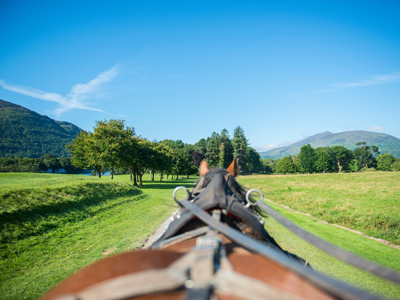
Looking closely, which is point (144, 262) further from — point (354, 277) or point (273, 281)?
point (354, 277)

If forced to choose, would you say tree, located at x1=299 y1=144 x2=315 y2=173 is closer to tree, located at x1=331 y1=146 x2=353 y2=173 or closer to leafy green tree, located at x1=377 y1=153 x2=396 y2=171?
tree, located at x1=331 y1=146 x2=353 y2=173

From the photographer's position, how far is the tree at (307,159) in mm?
72250

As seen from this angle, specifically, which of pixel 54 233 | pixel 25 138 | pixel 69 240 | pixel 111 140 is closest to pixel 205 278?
pixel 69 240

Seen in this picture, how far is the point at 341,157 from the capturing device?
82750 mm

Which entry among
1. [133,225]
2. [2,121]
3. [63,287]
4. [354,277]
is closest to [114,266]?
[63,287]

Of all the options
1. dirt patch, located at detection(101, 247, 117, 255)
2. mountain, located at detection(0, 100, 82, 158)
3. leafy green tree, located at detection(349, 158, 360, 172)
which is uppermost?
mountain, located at detection(0, 100, 82, 158)

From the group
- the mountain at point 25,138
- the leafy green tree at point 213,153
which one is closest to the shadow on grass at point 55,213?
the leafy green tree at point 213,153

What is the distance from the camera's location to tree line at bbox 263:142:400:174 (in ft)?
237

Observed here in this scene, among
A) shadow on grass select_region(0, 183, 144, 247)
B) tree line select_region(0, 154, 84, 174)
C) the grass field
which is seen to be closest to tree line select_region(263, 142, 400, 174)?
the grass field

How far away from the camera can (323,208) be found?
10.6 metres

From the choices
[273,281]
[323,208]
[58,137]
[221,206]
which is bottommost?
[323,208]

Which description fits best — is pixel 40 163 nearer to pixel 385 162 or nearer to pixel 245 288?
pixel 245 288

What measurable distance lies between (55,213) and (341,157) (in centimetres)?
9944

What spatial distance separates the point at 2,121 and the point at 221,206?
182557 mm
